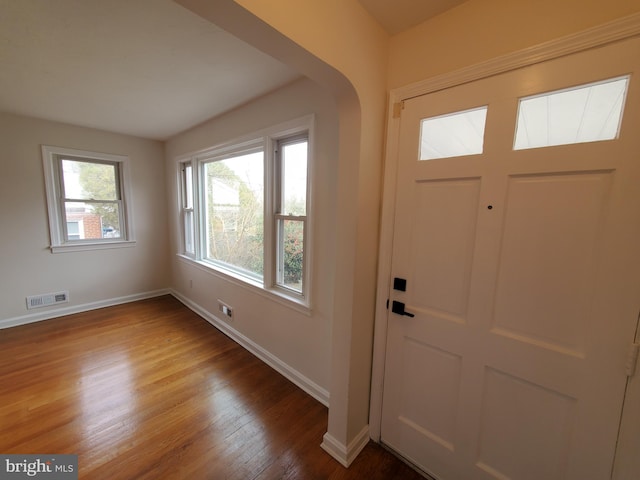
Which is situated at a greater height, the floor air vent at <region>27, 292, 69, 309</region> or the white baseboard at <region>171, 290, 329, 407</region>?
the floor air vent at <region>27, 292, 69, 309</region>

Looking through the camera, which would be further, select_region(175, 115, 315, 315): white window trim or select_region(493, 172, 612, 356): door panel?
select_region(175, 115, 315, 315): white window trim

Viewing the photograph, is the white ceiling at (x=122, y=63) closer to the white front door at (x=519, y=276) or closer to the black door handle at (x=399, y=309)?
the white front door at (x=519, y=276)

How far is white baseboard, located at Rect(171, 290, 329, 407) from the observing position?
1969 mm

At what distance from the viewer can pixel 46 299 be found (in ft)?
10.4

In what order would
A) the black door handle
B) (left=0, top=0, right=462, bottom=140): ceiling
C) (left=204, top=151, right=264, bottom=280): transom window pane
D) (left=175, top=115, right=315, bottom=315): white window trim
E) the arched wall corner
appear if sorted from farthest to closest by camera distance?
(left=204, top=151, right=264, bottom=280): transom window pane
(left=175, top=115, right=315, bottom=315): white window trim
the black door handle
(left=0, top=0, right=462, bottom=140): ceiling
the arched wall corner

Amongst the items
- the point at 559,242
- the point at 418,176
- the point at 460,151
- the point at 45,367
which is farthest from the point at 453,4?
the point at 45,367

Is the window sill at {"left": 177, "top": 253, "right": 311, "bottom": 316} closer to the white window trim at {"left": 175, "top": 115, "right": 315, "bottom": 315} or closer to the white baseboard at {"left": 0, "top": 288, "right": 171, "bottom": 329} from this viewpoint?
the white window trim at {"left": 175, "top": 115, "right": 315, "bottom": 315}

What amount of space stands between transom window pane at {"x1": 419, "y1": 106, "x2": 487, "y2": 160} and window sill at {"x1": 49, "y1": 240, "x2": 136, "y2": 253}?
433cm

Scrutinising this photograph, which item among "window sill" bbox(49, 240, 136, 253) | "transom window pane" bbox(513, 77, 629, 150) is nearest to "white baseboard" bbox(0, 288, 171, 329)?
"window sill" bbox(49, 240, 136, 253)

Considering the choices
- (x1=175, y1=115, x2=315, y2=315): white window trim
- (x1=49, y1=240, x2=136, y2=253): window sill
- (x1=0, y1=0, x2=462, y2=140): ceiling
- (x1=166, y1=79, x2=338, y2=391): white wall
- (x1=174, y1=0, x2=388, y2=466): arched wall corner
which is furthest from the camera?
(x1=49, y1=240, x2=136, y2=253): window sill

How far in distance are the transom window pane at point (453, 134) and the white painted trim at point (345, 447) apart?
175cm

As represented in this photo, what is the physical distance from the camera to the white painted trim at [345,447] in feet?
4.79

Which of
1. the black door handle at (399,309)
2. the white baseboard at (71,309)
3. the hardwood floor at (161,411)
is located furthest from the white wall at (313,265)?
the white baseboard at (71,309)

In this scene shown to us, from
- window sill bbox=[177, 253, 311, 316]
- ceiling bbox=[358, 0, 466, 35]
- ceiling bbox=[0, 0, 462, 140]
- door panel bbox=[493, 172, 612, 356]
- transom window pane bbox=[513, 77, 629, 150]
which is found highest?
ceiling bbox=[0, 0, 462, 140]
